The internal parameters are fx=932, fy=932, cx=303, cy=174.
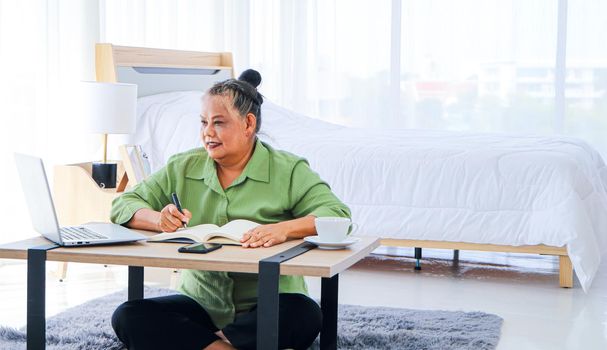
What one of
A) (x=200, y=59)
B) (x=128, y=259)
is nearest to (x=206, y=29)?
(x=200, y=59)

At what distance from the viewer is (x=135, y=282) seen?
102 inches

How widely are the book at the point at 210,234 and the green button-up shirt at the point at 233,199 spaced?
5.9 inches

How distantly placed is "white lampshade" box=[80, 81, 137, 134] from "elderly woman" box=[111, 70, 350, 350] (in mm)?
1538

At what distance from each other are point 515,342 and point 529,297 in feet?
2.53

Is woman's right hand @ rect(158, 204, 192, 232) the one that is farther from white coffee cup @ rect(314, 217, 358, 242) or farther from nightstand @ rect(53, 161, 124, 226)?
nightstand @ rect(53, 161, 124, 226)

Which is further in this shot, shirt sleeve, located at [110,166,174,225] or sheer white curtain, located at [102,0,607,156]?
sheer white curtain, located at [102,0,607,156]

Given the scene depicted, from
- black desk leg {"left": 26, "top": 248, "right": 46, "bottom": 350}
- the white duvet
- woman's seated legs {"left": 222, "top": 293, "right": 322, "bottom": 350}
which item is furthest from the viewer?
the white duvet

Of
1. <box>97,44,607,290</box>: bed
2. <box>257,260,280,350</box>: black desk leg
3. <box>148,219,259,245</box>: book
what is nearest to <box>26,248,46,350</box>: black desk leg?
<box>148,219,259,245</box>: book

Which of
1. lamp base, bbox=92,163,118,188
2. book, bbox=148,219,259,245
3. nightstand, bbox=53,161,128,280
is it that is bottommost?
nightstand, bbox=53,161,128,280

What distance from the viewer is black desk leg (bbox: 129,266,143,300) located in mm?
2596

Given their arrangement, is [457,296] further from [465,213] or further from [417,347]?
[417,347]

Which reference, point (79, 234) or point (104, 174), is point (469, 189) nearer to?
point (104, 174)

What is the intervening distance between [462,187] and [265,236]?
215cm

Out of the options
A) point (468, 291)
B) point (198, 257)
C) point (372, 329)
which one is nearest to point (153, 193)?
point (198, 257)
